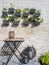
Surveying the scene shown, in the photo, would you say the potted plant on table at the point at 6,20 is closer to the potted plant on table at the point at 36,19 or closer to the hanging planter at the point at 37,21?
the potted plant on table at the point at 36,19

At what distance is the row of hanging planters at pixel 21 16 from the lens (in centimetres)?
1099

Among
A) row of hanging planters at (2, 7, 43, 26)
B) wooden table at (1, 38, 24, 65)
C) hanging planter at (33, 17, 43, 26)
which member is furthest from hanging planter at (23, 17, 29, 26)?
wooden table at (1, 38, 24, 65)

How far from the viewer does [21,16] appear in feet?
36.4

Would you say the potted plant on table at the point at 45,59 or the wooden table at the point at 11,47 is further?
the wooden table at the point at 11,47

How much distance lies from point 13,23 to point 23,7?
62 cm

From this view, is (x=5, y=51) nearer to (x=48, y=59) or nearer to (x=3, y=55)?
(x=3, y=55)

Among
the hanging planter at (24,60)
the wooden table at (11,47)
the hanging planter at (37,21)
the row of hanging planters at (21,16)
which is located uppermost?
the row of hanging planters at (21,16)

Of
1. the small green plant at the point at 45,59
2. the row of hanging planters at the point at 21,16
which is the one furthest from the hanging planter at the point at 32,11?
the small green plant at the point at 45,59

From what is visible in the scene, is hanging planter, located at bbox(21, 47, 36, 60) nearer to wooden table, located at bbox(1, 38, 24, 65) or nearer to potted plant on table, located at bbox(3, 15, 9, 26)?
wooden table, located at bbox(1, 38, 24, 65)

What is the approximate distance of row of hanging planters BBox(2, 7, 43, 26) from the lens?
36.1ft

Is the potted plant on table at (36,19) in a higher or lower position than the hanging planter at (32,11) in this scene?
lower

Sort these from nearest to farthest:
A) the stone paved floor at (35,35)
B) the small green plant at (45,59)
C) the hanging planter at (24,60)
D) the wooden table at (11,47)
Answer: the small green plant at (45,59)
the hanging planter at (24,60)
the wooden table at (11,47)
the stone paved floor at (35,35)

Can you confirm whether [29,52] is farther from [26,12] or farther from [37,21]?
[26,12]

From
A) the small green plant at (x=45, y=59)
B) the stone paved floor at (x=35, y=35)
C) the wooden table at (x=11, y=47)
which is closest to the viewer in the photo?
the small green plant at (x=45, y=59)
